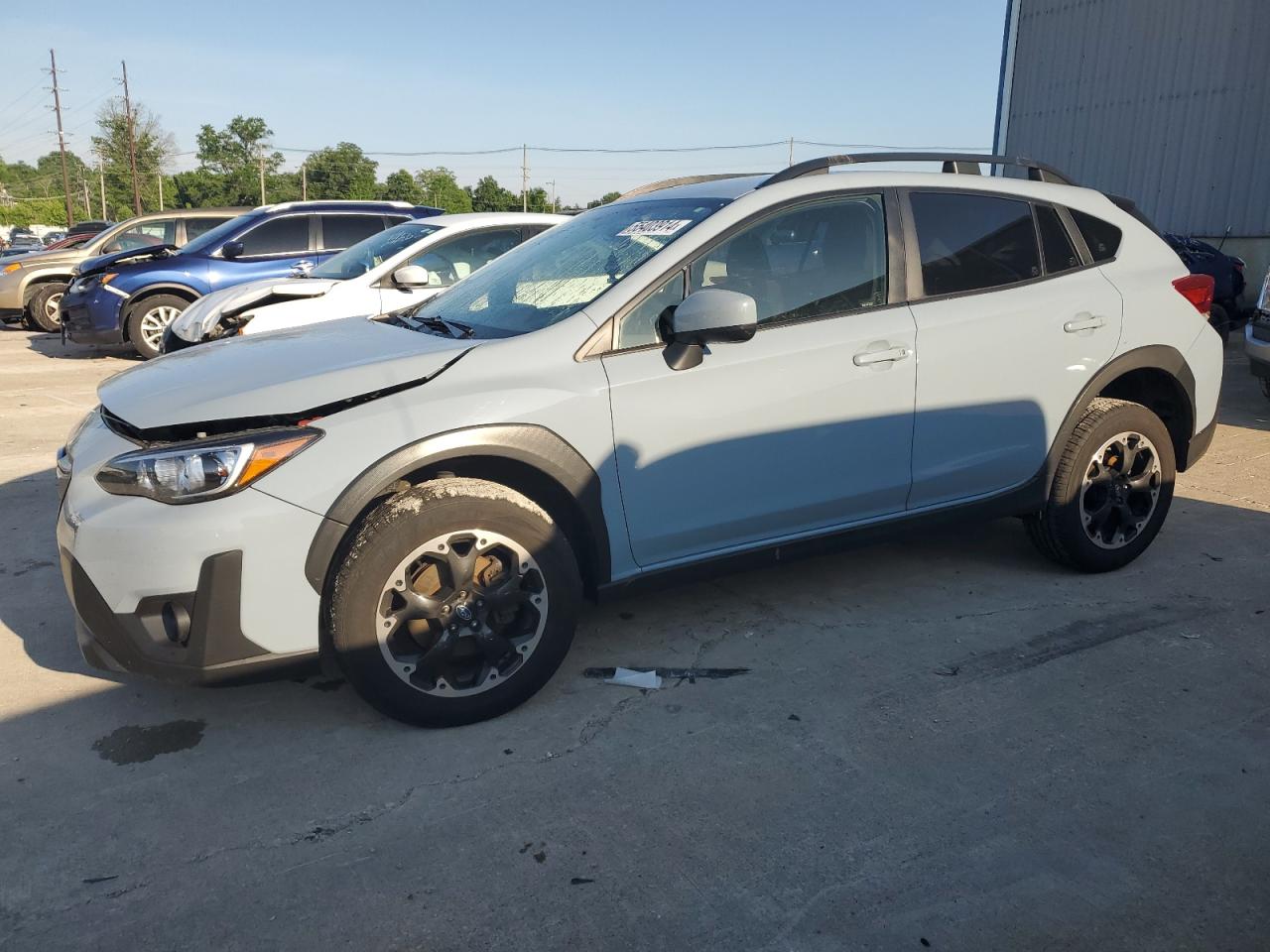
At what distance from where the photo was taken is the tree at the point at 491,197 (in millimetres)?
68381

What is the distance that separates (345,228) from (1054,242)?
851 cm

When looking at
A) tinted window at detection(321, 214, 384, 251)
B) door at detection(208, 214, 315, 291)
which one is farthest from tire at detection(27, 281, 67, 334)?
tinted window at detection(321, 214, 384, 251)

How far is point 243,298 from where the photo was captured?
24.9ft

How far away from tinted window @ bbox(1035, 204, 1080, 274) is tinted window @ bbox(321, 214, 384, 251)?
8058 mm

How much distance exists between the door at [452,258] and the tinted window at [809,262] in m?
4.25

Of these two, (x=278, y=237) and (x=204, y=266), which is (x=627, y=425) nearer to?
(x=278, y=237)

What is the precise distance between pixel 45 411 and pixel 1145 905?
28.5 ft

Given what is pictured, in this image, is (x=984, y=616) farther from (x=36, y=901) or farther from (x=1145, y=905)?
(x=36, y=901)

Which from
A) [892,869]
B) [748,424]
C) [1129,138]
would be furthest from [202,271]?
[1129,138]

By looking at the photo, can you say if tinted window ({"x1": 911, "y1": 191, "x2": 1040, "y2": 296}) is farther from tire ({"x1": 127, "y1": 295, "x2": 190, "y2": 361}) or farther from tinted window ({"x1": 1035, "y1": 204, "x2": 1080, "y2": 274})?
tire ({"x1": 127, "y1": 295, "x2": 190, "y2": 361})

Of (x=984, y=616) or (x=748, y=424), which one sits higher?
(x=748, y=424)

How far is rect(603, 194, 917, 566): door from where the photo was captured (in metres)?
3.36

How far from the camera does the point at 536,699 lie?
11.2ft

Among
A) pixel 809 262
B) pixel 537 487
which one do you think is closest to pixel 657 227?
pixel 809 262
